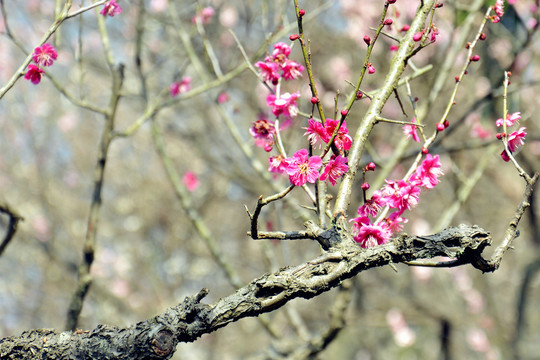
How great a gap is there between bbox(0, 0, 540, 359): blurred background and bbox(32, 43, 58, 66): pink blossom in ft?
3.73

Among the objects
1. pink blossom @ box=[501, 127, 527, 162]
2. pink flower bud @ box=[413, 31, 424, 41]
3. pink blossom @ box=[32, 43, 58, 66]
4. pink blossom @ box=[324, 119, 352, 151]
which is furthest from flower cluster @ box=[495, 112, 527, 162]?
pink blossom @ box=[32, 43, 58, 66]

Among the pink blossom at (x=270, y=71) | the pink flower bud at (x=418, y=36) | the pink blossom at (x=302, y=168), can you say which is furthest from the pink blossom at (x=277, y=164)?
the pink flower bud at (x=418, y=36)

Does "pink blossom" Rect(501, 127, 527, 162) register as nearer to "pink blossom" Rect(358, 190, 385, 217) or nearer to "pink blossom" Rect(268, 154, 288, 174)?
"pink blossom" Rect(358, 190, 385, 217)

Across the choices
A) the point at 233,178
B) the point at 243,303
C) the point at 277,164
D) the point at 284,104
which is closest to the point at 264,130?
the point at 284,104

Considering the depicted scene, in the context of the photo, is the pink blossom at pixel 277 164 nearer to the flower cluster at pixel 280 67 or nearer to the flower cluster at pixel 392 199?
the flower cluster at pixel 392 199

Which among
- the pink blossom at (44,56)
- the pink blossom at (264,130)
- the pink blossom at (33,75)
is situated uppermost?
the pink blossom at (44,56)

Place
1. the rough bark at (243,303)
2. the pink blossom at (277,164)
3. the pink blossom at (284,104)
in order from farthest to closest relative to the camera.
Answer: the pink blossom at (284,104) → the pink blossom at (277,164) → the rough bark at (243,303)

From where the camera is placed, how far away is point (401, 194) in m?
A: 1.67

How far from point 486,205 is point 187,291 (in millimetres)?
4878

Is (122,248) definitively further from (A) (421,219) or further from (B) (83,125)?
(A) (421,219)

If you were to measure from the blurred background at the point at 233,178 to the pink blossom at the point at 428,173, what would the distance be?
169cm

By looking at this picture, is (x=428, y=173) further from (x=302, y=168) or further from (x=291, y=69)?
(x=291, y=69)

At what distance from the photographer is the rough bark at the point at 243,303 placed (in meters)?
1.43

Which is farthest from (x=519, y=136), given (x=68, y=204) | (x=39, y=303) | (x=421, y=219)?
(x=68, y=204)
